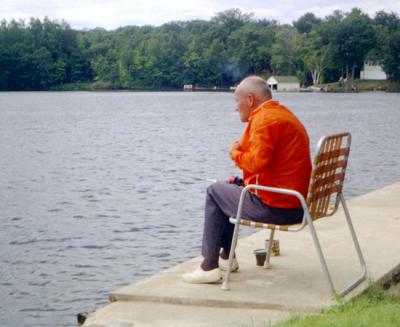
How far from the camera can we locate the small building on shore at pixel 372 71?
183 m

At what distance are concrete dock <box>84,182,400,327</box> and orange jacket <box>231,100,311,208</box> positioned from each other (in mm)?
719

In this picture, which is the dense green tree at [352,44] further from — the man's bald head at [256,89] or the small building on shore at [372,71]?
the man's bald head at [256,89]

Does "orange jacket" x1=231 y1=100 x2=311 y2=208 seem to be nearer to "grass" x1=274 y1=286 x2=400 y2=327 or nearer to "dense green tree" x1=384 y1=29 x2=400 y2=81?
"grass" x1=274 y1=286 x2=400 y2=327

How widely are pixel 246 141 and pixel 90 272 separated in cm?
597

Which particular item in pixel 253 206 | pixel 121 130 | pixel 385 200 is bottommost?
pixel 121 130

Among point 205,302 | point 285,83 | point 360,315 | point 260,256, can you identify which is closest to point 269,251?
point 260,256

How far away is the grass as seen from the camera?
5234 mm

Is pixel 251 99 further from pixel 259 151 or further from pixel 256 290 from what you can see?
pixel 256 290

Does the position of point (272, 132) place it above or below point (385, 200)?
above

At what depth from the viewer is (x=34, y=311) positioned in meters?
9.79

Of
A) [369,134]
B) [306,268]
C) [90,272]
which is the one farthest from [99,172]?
[369,134]

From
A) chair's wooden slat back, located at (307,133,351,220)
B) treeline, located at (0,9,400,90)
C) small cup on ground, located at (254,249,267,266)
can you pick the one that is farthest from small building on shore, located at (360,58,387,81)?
chair's wooden slat back, located at (307,133,351,220)

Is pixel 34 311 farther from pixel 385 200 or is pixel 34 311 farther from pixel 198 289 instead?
pixel 385 200

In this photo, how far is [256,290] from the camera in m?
6.47
